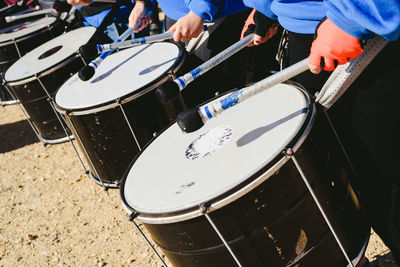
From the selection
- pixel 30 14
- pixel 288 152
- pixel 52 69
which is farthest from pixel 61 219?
pixel 30 14

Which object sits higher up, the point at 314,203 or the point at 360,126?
the point at 360,126

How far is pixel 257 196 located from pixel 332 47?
1.70 ft

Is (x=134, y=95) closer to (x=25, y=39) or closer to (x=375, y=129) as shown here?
(x=375, y=129)

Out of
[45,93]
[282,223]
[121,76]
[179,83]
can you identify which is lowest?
[282,223]

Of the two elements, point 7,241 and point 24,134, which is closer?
point 7,241

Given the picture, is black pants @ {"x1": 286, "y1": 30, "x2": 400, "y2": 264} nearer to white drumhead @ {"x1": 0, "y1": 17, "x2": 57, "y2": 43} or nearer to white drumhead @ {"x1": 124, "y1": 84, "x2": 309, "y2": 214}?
white drumhead @ {"x1": 124, "y1": 84, "x2": 309, "y2": 214}

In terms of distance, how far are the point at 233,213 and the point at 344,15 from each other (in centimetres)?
70

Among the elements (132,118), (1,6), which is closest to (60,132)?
(132,118)

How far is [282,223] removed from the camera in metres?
1.39

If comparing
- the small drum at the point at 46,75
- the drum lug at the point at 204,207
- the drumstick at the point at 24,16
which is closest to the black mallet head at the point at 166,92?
the drum lug at the point at 204,207

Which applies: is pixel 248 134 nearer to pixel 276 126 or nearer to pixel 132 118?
pixel 276 126

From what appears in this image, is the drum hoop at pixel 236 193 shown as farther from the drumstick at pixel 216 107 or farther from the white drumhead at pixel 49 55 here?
the white drumhead at pixel 49 55

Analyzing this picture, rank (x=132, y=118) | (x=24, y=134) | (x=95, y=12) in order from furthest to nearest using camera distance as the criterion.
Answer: (x=24, y=134), (x=95, y=12), (x=132, y=118)

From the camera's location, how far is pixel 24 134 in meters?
4.64
